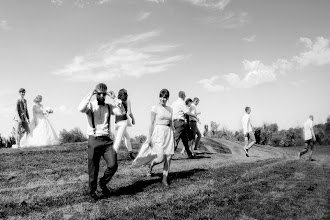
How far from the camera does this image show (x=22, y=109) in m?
17.1

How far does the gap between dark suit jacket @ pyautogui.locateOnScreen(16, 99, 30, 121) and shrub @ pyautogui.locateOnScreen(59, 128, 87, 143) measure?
822 inches

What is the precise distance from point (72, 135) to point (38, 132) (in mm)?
21011

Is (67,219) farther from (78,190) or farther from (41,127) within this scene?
(41,127)

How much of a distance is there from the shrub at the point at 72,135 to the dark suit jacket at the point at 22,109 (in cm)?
2089

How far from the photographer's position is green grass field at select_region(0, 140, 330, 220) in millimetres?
7121

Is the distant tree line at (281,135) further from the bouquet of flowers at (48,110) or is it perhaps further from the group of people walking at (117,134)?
the group of people walking at (117,134)

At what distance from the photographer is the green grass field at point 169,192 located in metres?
7.12

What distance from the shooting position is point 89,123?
7965 mm

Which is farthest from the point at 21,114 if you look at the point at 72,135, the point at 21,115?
the point at 72,135

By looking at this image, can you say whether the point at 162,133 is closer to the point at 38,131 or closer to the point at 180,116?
the point at 180,116

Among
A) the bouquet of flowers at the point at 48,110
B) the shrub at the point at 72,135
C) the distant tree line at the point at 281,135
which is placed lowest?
the distant tree line at the point at 281,135

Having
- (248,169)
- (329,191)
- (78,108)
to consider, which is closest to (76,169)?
(78,108)

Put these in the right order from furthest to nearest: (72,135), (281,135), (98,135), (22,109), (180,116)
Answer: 1. (281,135)
2. (72,135)
3. (22,109)
4. (180,116)
5. (98,135)

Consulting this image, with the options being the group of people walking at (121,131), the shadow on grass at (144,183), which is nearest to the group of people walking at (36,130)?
the group of people walking at (121,131)
